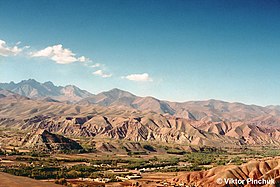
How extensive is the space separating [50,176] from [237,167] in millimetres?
76459

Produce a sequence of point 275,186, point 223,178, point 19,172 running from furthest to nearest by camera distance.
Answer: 1. point 19,172
2. point 223,178
3. point 275,186

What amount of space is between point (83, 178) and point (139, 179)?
24034 millimetres

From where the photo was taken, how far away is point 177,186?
13912 centimetres

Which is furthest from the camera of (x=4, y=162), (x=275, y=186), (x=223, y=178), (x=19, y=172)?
(x=4, y=162)

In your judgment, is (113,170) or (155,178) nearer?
(155,178)

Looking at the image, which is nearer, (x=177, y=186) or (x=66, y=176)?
(x=177, y=186)

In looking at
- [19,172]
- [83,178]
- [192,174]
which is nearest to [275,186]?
[192,174]

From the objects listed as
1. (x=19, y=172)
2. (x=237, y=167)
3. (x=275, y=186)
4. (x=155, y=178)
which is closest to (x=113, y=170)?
(x=155, y=178)

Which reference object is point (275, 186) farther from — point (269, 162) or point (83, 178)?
point (83, 178)

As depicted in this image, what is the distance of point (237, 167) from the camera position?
461 ft

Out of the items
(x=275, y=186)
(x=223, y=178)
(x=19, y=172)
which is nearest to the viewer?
(x=275, y=186)

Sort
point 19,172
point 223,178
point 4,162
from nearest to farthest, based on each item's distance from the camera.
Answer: point 223,178 → point 19,172 → point 4,162

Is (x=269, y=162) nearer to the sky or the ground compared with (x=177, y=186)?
nearer to the sky

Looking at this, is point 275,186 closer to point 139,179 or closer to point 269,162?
point 269,162
